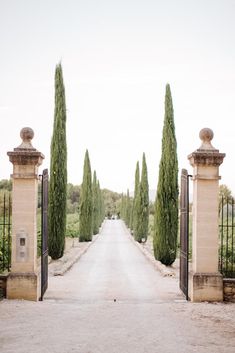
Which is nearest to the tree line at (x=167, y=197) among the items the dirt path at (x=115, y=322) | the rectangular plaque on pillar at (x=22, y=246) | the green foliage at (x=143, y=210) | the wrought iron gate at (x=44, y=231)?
the dirt path at (x=115, y=322)

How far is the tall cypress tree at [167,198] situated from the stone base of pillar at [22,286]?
876 centimetres

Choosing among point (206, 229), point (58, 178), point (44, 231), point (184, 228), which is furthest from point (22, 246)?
point (58, 178)

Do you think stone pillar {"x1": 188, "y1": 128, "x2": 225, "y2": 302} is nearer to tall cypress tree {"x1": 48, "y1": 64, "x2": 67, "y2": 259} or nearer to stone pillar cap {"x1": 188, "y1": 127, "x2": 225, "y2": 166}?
stone pillar cap {"x1": 188, "y1": 127, "x2": 225, "y2": 166}

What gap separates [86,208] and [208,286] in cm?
2402

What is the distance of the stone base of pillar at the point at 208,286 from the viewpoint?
965 centimetres

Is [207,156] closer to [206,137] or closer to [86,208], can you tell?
[206,137]

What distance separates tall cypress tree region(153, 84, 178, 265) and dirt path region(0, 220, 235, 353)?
17.6ft

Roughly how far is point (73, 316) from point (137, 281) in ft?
18.2

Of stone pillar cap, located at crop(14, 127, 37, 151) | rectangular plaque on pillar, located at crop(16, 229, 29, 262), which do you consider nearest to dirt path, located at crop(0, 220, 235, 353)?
A: rectangular plaque on pillar, located at crop(16, 229, 29, 262)

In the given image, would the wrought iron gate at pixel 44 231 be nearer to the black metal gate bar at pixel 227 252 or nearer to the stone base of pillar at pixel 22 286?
the stone base of pillar at pixel 22 286

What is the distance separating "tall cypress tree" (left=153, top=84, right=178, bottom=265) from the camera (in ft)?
57.7

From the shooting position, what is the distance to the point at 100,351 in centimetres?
603

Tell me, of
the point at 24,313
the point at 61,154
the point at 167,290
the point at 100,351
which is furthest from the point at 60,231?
the point at 100,351

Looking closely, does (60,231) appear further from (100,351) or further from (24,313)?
(100,351)
